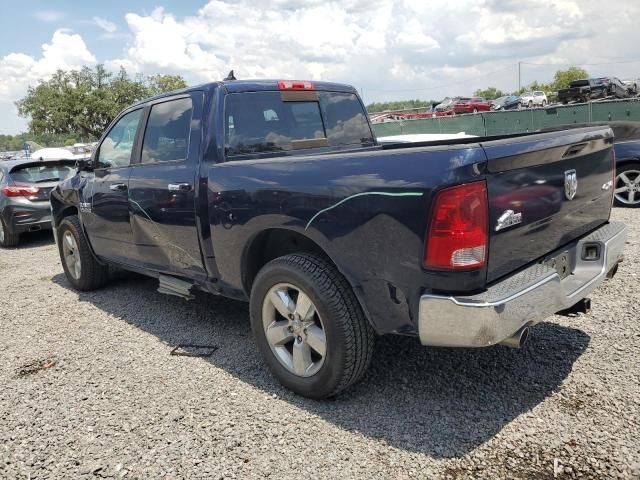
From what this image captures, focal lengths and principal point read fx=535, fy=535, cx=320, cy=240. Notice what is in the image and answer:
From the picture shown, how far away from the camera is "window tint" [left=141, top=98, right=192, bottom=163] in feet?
12.7

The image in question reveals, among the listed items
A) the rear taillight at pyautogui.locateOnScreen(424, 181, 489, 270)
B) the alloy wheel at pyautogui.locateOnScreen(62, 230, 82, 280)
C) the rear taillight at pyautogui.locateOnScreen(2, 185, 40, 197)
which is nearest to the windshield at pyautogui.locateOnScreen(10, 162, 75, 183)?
the rear taillight at pyautogui.locateOnScreen(2, 185, 40, 197)

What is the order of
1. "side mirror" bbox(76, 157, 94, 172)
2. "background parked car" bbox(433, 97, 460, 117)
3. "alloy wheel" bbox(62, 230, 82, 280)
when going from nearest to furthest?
"side mirror" bbox(76, 157, 94, 172) → "alloy wheel" bbox(62, 230, 82, 280) → "background parked car" bbox(433, 97, 460, 117)

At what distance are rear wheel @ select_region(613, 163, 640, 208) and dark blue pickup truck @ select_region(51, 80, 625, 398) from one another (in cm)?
519

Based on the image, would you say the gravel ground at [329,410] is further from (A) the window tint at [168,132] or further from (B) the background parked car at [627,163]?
(B) the background parked car at [627,163]

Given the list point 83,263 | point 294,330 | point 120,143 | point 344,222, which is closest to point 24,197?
point 83,263

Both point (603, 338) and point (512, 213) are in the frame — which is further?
point (603, 338)

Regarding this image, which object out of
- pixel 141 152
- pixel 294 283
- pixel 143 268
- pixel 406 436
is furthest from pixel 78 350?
pixel 406 436

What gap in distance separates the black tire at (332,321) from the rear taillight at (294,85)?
1.62 metres

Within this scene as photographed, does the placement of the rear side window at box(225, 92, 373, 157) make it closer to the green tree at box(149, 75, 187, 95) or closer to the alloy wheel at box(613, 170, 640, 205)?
the alloy wheel at box(613, 170, 640, 205)

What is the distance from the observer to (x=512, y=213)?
250cm

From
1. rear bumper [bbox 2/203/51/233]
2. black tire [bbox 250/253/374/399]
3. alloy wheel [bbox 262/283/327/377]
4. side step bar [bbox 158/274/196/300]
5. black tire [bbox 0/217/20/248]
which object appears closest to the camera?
black tire [bbox 250/253/374/399]

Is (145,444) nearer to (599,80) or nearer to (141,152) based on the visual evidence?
(141,152)

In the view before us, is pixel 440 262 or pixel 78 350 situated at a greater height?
pixel 440 262

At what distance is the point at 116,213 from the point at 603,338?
12.8 ft
